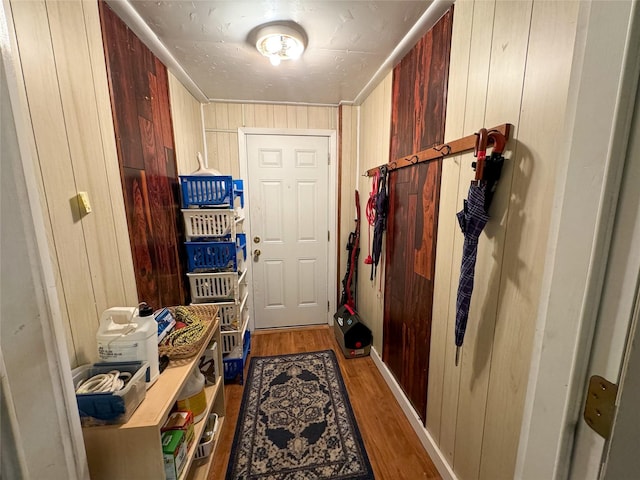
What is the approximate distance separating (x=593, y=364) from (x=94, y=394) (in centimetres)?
119

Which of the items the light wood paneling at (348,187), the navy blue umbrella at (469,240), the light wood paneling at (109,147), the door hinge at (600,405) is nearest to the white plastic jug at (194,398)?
the light wood paneling at (109,147)

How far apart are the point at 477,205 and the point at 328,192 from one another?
1911 millimetres

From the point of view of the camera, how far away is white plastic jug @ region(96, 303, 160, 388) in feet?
3.10

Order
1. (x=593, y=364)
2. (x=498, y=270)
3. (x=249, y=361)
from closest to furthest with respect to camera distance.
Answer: (x=593, y=364), (x=498, y=270), (x=249, y=361)

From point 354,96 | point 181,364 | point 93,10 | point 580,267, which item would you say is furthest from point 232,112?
point 580,267

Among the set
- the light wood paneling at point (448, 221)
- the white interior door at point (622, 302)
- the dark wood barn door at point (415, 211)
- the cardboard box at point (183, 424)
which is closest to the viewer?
the white interior door at point (622, 302)

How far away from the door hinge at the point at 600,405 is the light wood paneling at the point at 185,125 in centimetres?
232

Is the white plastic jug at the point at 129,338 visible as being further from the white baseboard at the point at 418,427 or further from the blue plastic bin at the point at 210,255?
the white baseboard at the point at 418,427

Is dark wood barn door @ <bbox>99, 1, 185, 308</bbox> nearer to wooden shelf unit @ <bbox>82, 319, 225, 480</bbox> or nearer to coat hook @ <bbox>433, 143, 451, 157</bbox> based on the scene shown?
wooden shelf unit @ <bbox>82, 319, 225, 480</bbox>

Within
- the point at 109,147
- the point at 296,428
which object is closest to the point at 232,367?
the point at 296,428

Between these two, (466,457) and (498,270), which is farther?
(466,457)

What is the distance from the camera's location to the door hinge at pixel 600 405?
370 millimetres

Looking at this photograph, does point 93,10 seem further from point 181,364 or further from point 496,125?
point 496,125

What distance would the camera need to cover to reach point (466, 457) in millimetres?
1220
